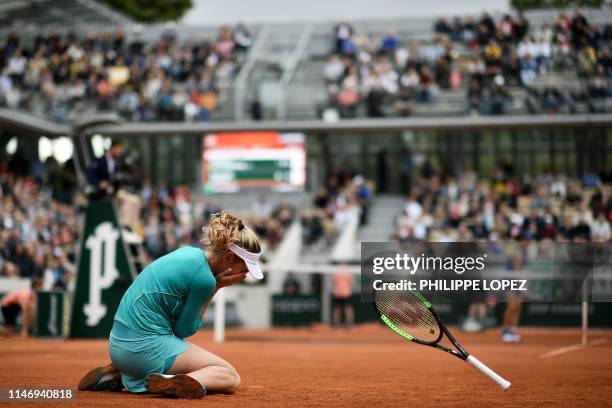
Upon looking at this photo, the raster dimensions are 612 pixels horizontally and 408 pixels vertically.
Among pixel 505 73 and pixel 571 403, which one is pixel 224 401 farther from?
pixel 505 73

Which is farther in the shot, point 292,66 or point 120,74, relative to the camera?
point 120,74

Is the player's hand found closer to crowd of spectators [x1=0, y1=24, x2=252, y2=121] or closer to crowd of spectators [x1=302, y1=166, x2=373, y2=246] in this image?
crowd of spectators [x1=302, y1=166, x2=373, y2=246]

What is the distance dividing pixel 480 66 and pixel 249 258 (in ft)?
76.8

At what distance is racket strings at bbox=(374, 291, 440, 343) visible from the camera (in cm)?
754

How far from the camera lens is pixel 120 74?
32.0 m

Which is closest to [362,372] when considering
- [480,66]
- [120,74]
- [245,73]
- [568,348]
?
[568,348]

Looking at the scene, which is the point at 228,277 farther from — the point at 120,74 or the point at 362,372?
the point at 120,74

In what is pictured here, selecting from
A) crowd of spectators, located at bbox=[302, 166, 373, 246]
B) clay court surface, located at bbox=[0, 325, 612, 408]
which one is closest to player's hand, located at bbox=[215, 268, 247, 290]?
clay court surface, located at bbox=[0, 325, 612, 408]

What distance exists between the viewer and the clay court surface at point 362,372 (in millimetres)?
7664

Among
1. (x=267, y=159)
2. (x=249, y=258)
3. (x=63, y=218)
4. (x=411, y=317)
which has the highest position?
(x=267, y=159)

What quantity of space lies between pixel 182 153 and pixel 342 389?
25.3 m

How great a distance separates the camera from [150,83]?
31.5 metres

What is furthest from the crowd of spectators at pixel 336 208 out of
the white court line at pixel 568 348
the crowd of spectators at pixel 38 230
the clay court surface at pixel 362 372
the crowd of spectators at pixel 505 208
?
the white court line at pixel 568 348

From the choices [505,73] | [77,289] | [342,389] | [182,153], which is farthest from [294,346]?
[182,153]
